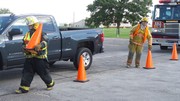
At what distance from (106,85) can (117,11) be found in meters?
27.7

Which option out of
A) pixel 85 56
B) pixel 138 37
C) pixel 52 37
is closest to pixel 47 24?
pixel 52 37

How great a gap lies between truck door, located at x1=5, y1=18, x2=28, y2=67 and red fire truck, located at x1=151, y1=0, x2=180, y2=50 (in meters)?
10.6

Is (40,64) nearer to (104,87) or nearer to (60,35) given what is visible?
(104,87)

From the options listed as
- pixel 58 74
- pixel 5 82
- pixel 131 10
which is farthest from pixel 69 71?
pixel 131 10

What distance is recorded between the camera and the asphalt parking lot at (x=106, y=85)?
24.5ft

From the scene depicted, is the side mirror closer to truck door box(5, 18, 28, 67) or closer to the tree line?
truck door box(5, 18, 28, 67)

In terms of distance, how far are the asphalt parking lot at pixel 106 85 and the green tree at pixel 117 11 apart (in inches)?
Answer: 942

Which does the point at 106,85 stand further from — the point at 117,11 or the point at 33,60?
the point at 117,11

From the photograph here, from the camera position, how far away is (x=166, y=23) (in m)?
18.7

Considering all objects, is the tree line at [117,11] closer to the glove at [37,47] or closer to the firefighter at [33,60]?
the firefighter at [33,60]

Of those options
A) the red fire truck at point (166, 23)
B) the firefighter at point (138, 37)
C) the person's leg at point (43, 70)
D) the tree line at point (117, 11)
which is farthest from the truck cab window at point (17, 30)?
the tree line at point (117, 11)

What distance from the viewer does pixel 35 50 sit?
303 inches

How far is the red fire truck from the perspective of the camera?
1834cm

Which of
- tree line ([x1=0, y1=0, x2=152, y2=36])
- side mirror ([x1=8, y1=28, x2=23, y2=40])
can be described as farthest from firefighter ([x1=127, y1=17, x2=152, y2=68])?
tree line ([x1=0, y1=0, x2=152, y2=36])
